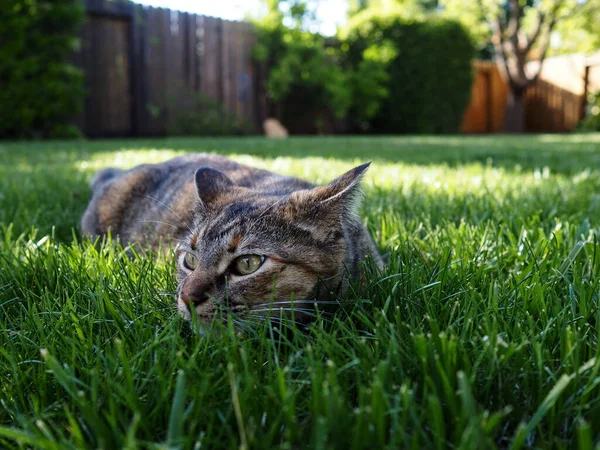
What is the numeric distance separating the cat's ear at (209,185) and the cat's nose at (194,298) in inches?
25.7

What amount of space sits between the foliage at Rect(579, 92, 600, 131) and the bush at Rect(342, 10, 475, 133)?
546 cm

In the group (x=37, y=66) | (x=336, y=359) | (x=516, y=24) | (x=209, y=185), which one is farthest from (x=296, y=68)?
(x=336, y=359)

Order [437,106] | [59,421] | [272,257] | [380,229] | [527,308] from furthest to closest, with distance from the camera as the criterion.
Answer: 1. [437,106]
2. [380,229]
3. [272,257]
4. [527,308]
5. [59,421]

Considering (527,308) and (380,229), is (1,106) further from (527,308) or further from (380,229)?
(527,308)

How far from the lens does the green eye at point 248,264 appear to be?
1779 millimetres

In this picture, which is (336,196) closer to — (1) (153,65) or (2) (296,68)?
(1) (153,65)

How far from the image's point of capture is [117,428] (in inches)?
41.1

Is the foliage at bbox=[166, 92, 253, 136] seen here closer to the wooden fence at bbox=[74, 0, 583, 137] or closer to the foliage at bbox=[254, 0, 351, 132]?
the wooden fence at bbox=[74, 0, 583, 137]

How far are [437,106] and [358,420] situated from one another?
17.4 meters

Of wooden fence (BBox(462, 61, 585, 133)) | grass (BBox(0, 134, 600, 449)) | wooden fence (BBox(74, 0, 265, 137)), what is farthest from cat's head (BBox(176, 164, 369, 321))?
wooden fence (BBox(462, 61, 585, 133))

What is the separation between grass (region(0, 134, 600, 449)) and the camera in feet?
3.31

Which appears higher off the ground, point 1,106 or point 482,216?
point 1,106

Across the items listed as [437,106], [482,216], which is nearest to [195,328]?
[482,216]

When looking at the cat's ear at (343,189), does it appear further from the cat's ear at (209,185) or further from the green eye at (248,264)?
the cat's ear at (209,185)
